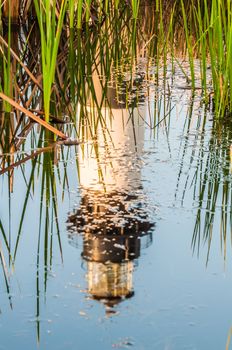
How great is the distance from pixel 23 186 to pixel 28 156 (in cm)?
35

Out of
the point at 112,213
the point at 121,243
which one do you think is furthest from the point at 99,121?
the point at 121,243

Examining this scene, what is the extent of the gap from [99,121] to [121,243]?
1426 mm

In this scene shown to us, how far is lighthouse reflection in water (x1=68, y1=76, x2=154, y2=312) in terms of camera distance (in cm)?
206

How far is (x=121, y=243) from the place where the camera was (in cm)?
227

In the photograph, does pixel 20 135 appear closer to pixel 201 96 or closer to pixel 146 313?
pixel 201 96

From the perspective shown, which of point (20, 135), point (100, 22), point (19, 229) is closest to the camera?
point (19, 229)

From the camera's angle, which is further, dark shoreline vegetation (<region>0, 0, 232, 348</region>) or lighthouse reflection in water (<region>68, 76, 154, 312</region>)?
dark shoreline vegetation (<region>0, 0, 232, 348</region>)

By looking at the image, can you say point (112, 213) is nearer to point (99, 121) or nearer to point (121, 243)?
point (121, 243)

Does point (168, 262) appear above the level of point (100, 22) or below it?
below

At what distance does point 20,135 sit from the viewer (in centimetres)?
332

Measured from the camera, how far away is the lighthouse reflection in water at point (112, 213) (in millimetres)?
2061

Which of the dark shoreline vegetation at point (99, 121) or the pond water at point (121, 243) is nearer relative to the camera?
the pond water at point (121, 243)

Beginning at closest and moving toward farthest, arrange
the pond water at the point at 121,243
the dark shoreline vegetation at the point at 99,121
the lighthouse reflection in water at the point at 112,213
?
the pond water at the point at 121,243
the lighthouse reflection in water at the point at 112,213
the dark shoreline vegetation at the point at 99,121

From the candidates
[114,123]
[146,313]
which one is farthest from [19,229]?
[114,123]
